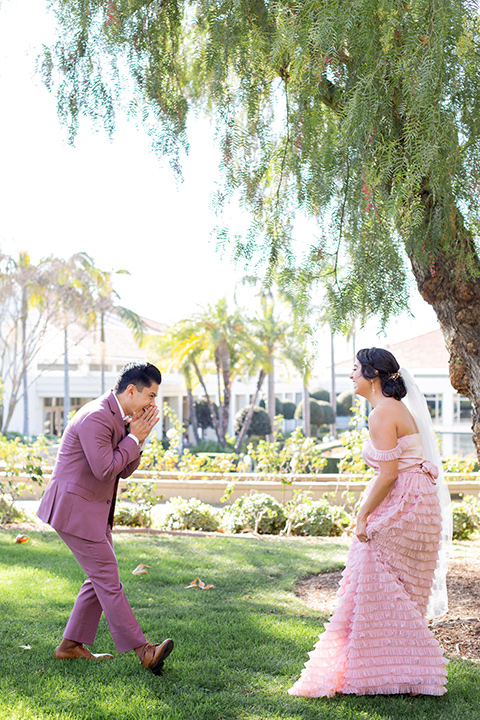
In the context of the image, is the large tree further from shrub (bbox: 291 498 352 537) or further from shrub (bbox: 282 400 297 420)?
shrub (bbox: 282 400 297 420)

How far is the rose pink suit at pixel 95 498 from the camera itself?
11.3 feet

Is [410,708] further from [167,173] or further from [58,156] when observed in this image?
[58,156]

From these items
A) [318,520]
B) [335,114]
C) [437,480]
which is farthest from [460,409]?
[437,480]

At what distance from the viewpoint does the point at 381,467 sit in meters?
3.48

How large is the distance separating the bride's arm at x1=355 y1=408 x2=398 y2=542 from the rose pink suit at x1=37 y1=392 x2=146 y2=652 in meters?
1.26

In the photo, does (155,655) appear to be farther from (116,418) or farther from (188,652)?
(116,418)

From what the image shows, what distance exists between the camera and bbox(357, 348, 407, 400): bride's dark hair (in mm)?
3543

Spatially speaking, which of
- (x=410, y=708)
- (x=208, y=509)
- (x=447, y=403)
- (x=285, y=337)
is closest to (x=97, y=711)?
(x=410, y=708)

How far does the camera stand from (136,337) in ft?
100

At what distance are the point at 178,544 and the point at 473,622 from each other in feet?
11.8

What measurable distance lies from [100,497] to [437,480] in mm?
1926

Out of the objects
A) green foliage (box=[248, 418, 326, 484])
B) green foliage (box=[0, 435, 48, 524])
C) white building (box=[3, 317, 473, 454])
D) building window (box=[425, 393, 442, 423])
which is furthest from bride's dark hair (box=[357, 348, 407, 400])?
building window (box=[425, 393, 442, 423])

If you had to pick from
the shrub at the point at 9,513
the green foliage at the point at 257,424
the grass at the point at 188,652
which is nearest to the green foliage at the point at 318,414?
the green foliage at the point at 257,424

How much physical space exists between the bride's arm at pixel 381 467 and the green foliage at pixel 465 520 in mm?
5720
